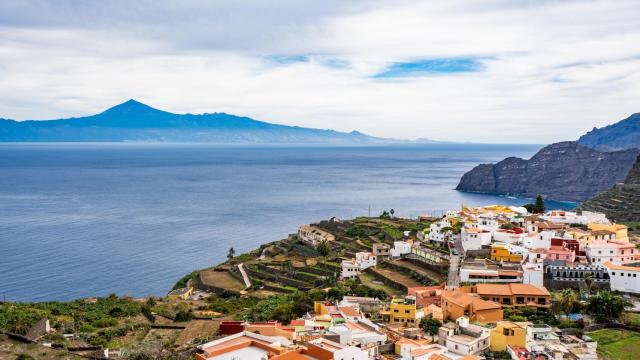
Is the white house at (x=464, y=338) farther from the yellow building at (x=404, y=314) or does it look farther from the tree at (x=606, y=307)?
the tree at (x=606, y=307)

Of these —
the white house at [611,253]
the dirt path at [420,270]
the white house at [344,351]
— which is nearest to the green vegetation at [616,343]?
the white house at [611,253]

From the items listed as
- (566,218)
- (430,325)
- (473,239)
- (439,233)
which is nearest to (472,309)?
(430,325)

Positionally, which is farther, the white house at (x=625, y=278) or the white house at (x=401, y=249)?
the white house at (x=401, y=249)

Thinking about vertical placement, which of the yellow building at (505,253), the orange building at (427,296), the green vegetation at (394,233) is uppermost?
the yellow building at (505,253)

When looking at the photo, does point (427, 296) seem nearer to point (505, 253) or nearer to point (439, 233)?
point (505, 253)

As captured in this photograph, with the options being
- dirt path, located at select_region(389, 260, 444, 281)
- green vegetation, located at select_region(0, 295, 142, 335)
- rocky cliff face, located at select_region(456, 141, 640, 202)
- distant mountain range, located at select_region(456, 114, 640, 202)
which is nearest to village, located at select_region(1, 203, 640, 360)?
dirt path, located at select_region(389, 260, 444, 281)

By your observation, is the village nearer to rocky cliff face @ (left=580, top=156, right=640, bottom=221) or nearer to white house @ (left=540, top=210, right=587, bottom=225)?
white house @ (left=540, top=210, right=587, bottom=225)

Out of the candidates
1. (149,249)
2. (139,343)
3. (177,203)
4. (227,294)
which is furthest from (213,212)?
(139,343)
